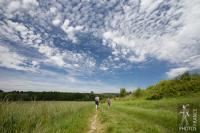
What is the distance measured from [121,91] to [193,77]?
6395cm

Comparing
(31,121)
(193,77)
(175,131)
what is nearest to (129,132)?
(175,131)

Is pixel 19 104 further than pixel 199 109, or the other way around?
pixel 199 109

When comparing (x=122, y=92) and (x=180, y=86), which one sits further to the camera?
(x=122, y=92)

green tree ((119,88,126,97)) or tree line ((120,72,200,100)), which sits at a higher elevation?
tree line ((120,72,200,100))

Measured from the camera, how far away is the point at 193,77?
31.1 metres

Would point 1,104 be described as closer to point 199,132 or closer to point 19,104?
point 19,104

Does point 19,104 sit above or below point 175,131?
above

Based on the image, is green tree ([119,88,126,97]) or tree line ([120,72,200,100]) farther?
green tree ([119,88,126,97])

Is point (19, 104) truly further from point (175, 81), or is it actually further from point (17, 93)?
point (175, 81)

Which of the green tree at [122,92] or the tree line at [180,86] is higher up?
the tree line at [180,86]

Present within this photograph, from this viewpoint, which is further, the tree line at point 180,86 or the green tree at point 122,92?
the green tree at point 122,92

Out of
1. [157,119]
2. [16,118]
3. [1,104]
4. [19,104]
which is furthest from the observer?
[157,119]

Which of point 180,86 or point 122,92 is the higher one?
point 180,86

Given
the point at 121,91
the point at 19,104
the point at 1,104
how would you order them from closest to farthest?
the point at 1,104 < the point at 19,104 < the point at 121,91
